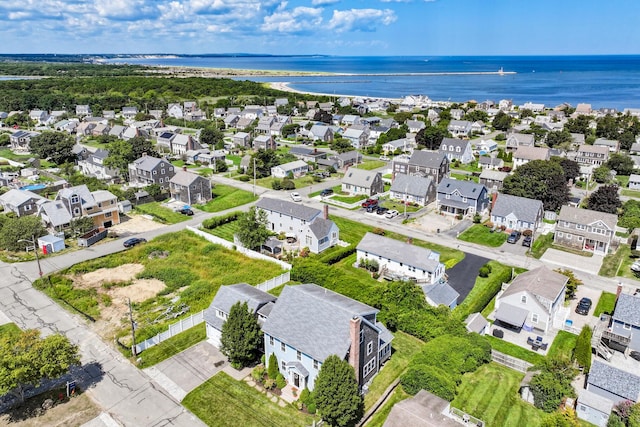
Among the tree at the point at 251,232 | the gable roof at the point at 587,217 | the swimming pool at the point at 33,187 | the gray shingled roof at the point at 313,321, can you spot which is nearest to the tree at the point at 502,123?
the gable roof at the point at 587,217

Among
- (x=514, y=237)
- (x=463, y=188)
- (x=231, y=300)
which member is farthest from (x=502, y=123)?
(x=231, y=300)

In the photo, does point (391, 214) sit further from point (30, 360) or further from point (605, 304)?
Result: point (30, 360)

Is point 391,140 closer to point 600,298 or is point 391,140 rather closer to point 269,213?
point 269,213

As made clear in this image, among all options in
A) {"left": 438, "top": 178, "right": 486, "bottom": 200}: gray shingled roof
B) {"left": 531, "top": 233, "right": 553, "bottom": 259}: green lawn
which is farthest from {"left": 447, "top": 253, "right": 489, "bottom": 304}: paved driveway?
{"left": 438, "top": 178, "right": 486, "bottom": 200}: gray shingled roof

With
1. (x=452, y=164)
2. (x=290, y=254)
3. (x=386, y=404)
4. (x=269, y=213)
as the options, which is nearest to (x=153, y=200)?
(x=269, y=213)

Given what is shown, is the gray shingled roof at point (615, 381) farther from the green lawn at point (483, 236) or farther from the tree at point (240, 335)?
the green lawn at point (483, 236)

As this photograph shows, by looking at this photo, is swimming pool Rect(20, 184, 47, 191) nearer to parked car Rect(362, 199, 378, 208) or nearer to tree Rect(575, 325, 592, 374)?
parked car Rect(362, 199, 378, 208)
